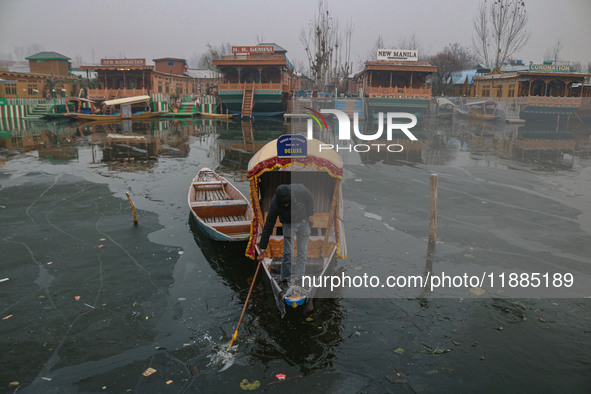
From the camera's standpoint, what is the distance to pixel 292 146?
25.7 ft

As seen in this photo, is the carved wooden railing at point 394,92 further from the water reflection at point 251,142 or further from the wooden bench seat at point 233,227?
the wooden bench seat at point 233,227

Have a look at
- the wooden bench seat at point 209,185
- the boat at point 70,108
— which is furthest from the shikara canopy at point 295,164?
the boat at point 70,108

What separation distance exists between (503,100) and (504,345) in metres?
46.4

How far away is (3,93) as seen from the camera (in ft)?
146

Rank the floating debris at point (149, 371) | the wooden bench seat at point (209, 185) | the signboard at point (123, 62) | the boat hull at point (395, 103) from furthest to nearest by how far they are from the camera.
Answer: the signboard at point (123, 62), the boat hull at point (395, 103), the wooden bench seat at point (209, 185), the floating debris at point (149, 371)

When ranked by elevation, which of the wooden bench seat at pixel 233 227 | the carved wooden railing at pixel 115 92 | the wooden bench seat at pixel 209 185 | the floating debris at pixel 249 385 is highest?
the carved wooden railing at pixel 115 92

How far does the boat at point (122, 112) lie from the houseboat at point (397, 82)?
2350 cm

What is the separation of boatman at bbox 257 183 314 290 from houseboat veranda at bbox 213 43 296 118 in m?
37.7

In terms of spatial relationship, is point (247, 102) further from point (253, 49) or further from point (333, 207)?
point (333, 207)

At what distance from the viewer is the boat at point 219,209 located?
992cm

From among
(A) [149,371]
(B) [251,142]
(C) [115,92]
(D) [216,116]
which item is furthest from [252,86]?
(A) [149,371]

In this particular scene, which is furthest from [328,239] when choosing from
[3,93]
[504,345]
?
[3,93]

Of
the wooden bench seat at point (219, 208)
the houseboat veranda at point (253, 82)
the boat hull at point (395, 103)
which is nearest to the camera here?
the wooden bench seat at point (219, 208)

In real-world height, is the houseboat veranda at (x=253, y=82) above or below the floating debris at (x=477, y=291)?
above
